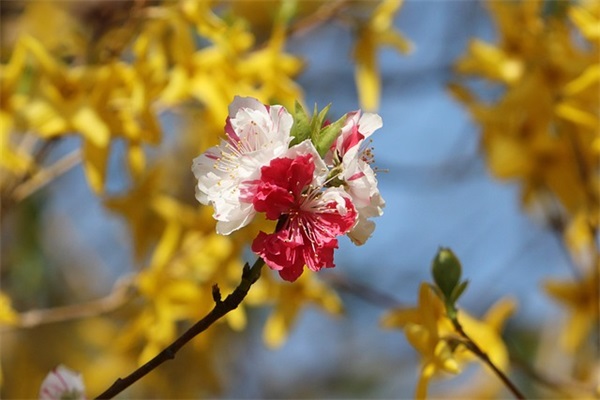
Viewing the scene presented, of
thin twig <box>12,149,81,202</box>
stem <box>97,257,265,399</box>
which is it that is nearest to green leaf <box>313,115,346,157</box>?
stem <box>97,257,265,399</box>

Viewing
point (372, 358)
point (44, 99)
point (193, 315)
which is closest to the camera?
point (44, 99)

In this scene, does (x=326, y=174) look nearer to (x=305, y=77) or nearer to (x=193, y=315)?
(x=193, y=315)

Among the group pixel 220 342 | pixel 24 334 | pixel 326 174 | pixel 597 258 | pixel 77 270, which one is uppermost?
pixel 77 270

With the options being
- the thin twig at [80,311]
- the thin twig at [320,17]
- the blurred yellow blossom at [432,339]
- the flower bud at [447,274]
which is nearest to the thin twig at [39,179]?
the thin twig at [80,311]

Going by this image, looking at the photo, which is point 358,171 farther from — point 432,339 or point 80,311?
point 80,311

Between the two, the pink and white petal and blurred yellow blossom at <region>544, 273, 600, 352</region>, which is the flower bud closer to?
the pink and white petal

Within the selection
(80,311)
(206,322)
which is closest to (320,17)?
(80,311)

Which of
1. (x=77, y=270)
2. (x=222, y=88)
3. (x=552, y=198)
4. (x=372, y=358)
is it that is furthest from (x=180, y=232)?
(x=372, y=358)
